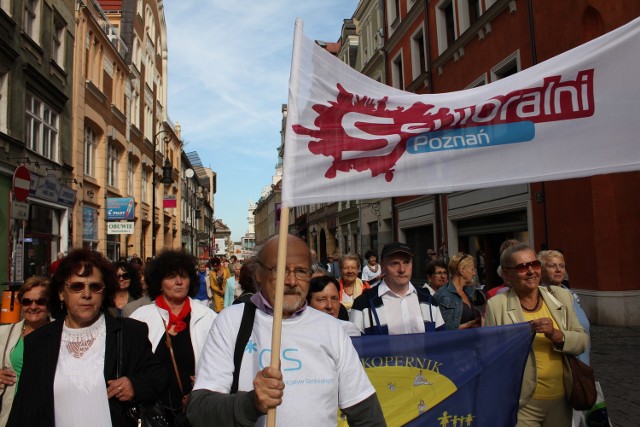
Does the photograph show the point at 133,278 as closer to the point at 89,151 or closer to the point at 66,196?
the point at 66,196

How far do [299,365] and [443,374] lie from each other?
205 centimetres

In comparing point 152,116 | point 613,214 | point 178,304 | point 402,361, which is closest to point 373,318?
point 402,361

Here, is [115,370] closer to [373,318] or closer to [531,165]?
[373,318]

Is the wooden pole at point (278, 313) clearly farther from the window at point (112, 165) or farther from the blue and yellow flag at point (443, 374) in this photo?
the window at point (112, 165)

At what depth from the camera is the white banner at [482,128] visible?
2863 millimetres

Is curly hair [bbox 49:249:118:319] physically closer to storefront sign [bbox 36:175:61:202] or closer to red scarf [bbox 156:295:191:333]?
red scarf [bbox 156:295:191:333]

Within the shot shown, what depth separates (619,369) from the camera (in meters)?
7.17

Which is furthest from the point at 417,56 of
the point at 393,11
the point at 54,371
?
the point at 54,371

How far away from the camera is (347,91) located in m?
3.01

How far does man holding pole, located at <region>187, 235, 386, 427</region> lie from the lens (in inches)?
78.4

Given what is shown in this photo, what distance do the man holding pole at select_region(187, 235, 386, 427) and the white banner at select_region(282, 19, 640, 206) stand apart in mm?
737

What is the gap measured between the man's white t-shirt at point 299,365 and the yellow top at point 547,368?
6.31ft

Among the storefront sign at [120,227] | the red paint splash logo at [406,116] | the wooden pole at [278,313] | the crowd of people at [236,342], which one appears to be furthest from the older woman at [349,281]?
the storefront sign at [120,227]

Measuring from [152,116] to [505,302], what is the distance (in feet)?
115
